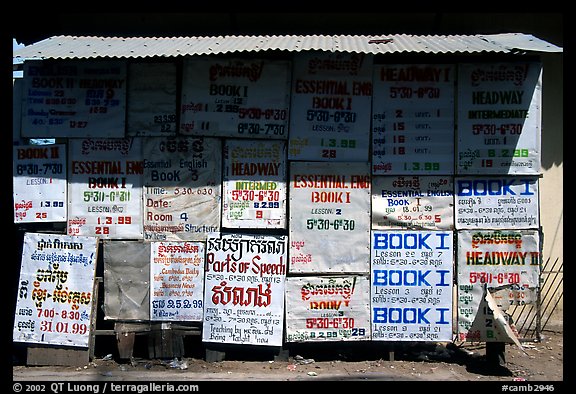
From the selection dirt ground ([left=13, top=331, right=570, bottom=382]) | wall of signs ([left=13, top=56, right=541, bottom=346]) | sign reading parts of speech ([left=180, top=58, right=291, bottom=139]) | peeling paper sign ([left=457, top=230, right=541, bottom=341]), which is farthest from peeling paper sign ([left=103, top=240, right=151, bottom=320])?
peeling paper sign ([left=457, top=230, right=541, bottom=341])

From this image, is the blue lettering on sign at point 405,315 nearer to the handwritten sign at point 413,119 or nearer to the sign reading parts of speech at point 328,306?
the sign reading parts of speech at point 328,306

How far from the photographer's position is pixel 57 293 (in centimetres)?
681

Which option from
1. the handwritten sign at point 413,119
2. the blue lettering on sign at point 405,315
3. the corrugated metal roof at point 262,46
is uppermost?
the corrugated metal roof at point 262,46

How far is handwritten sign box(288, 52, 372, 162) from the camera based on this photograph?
22.1 feet

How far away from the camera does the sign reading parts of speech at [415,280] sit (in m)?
6.77

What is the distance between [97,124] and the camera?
6789 millimetres

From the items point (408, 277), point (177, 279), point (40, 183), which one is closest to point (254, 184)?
point (177, 279)

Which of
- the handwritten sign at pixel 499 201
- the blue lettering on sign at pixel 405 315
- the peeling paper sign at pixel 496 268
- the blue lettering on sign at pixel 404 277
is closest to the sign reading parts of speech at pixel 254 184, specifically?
the blue lettering on sign at pixel 404 277

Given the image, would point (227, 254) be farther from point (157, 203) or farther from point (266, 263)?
point (157, 203)

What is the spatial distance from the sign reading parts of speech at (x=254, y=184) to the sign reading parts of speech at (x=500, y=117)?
2.16 m

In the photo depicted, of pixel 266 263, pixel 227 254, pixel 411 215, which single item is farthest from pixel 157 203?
pixel 411 215

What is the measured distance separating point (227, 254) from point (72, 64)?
9.56 feet

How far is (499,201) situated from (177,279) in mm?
3911

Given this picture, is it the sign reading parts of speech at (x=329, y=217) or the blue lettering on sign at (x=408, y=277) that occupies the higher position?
the sign reading parts of speech at (x=329, y=217)
